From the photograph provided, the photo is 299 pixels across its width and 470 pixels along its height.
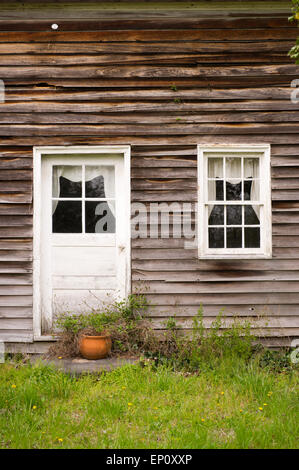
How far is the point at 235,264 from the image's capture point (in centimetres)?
507

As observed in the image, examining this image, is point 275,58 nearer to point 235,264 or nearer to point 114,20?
point 114,20

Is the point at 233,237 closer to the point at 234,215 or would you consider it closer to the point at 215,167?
the point at 234,215

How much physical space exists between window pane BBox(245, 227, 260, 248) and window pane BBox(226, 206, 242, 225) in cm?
17

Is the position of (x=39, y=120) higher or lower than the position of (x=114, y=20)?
lower

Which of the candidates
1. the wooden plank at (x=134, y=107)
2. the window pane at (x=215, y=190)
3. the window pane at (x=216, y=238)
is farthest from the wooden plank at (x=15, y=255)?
the window pane at (x=215, y=190)

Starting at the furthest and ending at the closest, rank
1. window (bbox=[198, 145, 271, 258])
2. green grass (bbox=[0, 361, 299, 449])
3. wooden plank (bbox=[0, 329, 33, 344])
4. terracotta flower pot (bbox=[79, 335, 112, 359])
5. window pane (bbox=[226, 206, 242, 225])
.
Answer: window pane (bbox=[226, 206, 242, 225]) < window (bbox=[198, 145, 271, 258]) < wooden plank (bbox=[0, 329, 33, 344]) < terracotta flower pot (bbox=[79, 335, 112, 359]) < green grass (bbox=[0, 361, 299, 449])

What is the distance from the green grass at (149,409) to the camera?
3.13 m

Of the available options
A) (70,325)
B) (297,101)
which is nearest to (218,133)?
(297,101)

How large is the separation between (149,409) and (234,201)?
2824 mm

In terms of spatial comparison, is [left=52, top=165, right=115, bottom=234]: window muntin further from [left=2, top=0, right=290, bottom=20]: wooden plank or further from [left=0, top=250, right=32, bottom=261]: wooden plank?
[left=2, top=0, right=290, bottom=20]: wooden plank

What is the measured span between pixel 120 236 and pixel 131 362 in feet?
5.34

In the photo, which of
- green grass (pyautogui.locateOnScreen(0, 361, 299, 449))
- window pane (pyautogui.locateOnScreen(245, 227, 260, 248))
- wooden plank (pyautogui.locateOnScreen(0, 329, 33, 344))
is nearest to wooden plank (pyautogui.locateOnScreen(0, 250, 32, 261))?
wooden plank (pyautogui.locateOnScreen(0, 329, 33, 344))

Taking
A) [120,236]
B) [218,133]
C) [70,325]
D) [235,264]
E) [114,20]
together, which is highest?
[114,20]

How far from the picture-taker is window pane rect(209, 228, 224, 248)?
5211mm
